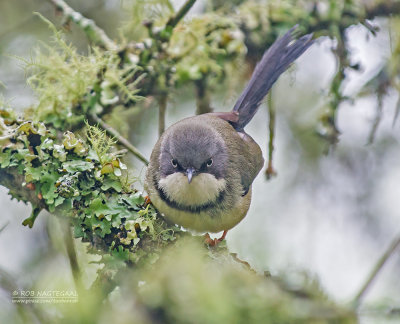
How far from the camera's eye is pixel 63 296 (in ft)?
5.13

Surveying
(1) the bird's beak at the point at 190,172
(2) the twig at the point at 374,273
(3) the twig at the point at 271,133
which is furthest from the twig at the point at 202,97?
(2) the twig at the point at 374,273

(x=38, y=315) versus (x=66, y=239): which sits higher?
(x=38, y=315)

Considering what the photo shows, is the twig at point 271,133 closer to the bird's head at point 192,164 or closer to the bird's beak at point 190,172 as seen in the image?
the bird's head at point 192,164

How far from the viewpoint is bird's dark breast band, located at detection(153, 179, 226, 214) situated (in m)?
3.20

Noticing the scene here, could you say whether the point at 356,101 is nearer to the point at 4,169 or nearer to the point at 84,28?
the point at 84,28

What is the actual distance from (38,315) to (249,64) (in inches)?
134

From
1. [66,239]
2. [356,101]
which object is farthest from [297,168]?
[66,239]

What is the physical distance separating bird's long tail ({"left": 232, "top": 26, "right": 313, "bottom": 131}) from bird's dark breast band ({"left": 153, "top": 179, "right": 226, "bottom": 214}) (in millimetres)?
994

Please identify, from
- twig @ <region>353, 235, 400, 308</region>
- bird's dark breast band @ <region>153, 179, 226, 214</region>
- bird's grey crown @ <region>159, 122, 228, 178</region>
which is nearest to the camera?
twig @ <region>353, 235, 400, 308</region>

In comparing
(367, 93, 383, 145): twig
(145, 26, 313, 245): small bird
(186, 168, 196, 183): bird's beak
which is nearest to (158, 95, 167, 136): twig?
(145, 26, 313, 245): small bird

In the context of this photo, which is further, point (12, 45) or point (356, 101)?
point (12, 45)

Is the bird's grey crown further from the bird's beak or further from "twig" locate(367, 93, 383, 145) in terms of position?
"twig" locate(367, 93, 383, 145)

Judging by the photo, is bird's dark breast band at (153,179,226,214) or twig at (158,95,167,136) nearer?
bird's dark breast band at (153,179,226,214)

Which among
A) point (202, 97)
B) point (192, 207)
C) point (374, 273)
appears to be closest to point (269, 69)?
point (202, 97)
